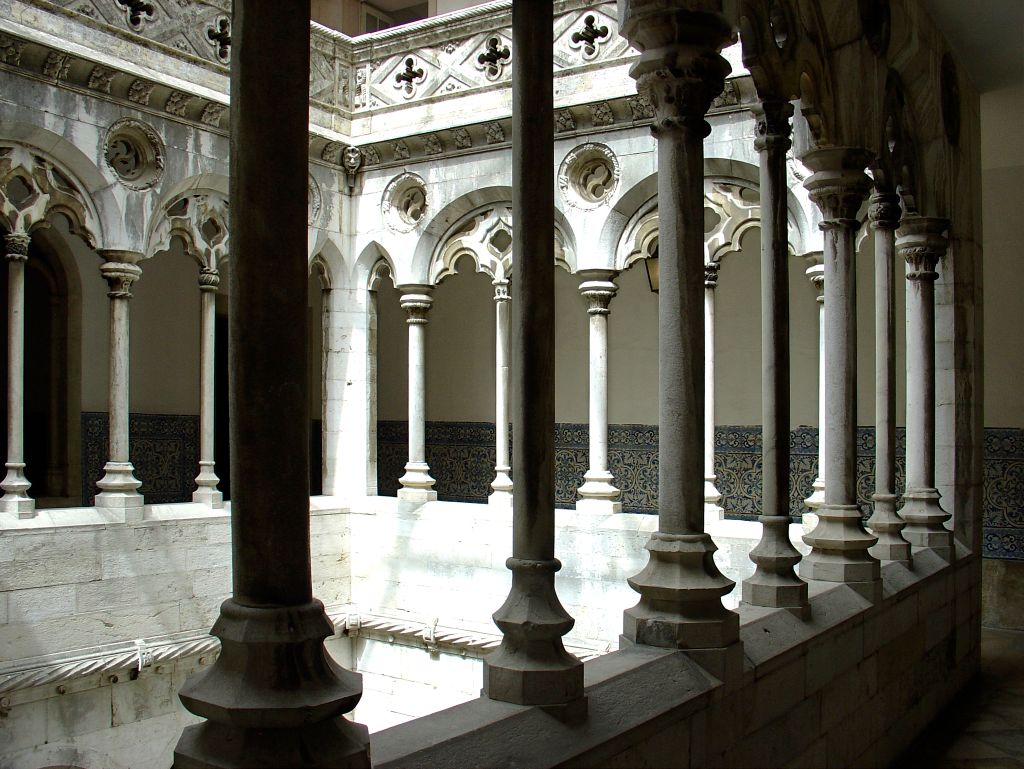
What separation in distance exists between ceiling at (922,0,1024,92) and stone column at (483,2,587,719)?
144 inches

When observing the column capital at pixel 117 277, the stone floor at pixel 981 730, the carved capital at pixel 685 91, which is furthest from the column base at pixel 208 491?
the carved capital at pixel 685 91

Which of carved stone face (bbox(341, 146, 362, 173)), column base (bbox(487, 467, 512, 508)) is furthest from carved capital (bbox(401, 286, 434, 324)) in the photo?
column base (bbox(487, 467, 512, 508))

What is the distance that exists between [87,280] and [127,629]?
396 cm

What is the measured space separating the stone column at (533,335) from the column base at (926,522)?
3523 mm

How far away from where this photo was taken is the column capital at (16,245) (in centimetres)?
655

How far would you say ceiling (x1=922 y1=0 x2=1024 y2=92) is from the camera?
5441mm

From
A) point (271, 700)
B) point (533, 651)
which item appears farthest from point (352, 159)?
point (271, 700)

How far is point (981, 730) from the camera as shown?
4820 millimetres

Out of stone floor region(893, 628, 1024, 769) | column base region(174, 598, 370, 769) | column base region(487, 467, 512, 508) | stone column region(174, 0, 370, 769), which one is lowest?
stone floor region(893, 628, 1024, 769)

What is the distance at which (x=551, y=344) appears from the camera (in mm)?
2590

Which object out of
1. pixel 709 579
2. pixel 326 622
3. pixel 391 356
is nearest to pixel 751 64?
pixel 709 579

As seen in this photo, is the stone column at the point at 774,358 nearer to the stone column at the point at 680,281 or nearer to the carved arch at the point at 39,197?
the stone column at the point at 680,281

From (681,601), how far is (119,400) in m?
5.16

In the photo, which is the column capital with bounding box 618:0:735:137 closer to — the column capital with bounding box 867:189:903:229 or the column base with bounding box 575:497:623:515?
the column capital with bounding box 867:189:903:229
